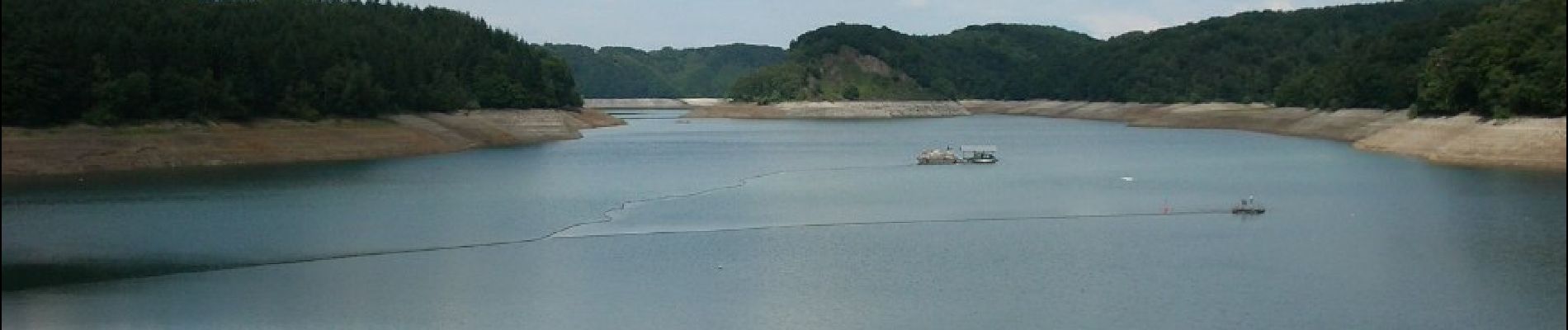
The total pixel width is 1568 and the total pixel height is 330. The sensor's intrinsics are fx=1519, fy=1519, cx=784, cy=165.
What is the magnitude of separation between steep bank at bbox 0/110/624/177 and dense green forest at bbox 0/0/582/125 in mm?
796

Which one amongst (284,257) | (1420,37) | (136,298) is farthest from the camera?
(1420,37)

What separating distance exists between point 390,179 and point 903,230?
2793 centimetres

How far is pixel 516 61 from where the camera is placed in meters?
130

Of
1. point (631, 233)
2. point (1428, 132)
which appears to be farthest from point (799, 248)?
point (1428, 132)

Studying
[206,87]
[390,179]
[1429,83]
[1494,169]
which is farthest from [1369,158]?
[206,87]

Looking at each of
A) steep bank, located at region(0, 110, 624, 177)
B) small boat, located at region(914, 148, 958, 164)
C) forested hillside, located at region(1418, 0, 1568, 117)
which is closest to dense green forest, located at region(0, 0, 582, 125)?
steep bank, located at region(0, 110, 624, 177)

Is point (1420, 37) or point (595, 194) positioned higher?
point (1420, 37)

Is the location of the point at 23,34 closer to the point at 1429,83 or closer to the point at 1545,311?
the point at 1545,311

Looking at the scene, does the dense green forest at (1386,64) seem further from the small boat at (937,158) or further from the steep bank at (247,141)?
the steep bank at (247,141)

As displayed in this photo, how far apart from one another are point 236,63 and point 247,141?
6257 millimetres

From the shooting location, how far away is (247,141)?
7106 cm

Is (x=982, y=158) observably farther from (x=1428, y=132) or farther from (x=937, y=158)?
(x=1428, y=132)

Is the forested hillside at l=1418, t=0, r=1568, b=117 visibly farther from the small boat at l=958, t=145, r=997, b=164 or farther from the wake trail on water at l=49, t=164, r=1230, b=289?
the small boat at l=958, t=145, r=997, b=164

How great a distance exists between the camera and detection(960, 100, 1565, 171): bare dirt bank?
209 ft
